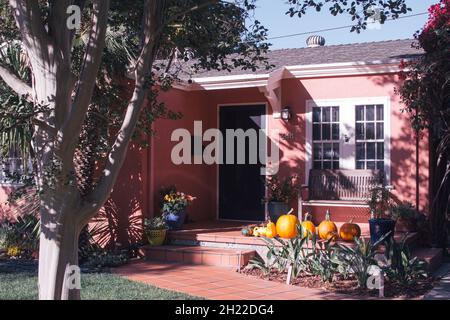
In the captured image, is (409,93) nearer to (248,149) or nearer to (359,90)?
(359,90)

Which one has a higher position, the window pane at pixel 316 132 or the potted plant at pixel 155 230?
the window pane at pixel 316 132

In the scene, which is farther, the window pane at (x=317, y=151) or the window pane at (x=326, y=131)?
the window pane at (x=317, y=151)

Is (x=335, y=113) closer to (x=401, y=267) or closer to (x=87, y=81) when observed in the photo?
(x=401, y=267)

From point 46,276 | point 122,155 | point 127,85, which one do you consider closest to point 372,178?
point 127,85

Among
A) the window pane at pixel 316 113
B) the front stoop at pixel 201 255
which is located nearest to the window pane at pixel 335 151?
the window pane at pixel 316 113

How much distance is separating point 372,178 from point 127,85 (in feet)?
14.8

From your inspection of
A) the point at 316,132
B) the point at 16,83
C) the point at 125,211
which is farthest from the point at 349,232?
the point at 16,83

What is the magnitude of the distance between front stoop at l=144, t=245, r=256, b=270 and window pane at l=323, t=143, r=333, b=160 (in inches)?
105

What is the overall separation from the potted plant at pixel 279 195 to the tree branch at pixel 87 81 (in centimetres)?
591

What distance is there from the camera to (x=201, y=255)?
905cm

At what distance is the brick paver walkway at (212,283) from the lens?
692 centimetres

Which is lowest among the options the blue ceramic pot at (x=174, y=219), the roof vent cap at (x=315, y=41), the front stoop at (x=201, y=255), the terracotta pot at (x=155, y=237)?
the front stoop at (x=201, y=255)

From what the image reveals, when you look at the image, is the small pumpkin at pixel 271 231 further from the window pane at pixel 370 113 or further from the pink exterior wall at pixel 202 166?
the window pane at pixel 370 113
